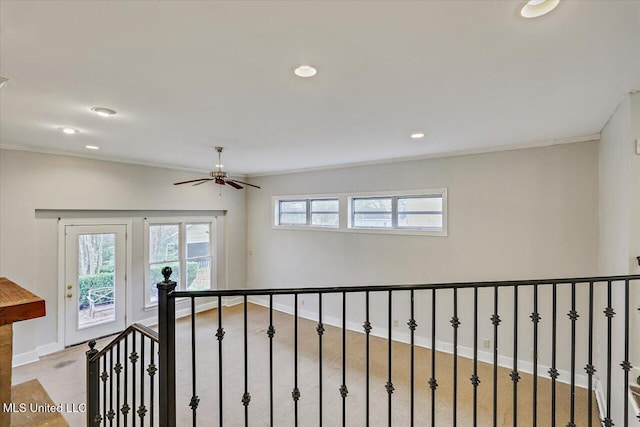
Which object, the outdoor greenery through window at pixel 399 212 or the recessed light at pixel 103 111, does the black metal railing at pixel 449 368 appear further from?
the recessed light at pixel 103 111

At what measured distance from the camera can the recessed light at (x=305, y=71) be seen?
1.91 metres

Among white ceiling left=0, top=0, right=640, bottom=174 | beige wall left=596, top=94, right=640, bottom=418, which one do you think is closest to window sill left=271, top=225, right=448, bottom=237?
white ceiling left=0, top=0, right=640, bottom=174

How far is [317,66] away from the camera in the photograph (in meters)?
1.90

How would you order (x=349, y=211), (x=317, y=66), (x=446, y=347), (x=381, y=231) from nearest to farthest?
(x=317, y=66) < (x=446, y=347) < (x=381, y=231) < (x=349, y=211)

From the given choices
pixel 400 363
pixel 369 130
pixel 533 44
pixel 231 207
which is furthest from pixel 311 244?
pixel 533 44

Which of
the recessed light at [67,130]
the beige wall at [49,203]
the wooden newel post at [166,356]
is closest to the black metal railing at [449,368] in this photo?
the wooden newel post at [166,356]

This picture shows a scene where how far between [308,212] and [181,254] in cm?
271

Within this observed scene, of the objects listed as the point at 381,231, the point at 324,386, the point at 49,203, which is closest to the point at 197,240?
the point at 49,203

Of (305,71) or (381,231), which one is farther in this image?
(381,231)

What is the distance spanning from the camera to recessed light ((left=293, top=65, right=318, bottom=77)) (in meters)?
1.91

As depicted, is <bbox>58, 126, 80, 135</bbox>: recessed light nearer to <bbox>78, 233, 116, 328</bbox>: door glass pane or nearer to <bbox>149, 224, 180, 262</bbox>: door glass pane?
<bbox>78, 233, 116, 328</bbox>: door glass pane

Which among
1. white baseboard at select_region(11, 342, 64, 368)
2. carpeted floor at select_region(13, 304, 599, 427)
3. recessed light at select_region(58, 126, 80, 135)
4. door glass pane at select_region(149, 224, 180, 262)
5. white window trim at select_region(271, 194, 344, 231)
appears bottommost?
carpeted floor at select_region(13, 304, 599, 427)

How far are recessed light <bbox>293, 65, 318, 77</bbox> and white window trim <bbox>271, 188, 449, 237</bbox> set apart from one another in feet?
10.8

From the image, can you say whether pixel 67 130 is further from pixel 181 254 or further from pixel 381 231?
pixel 381 231
